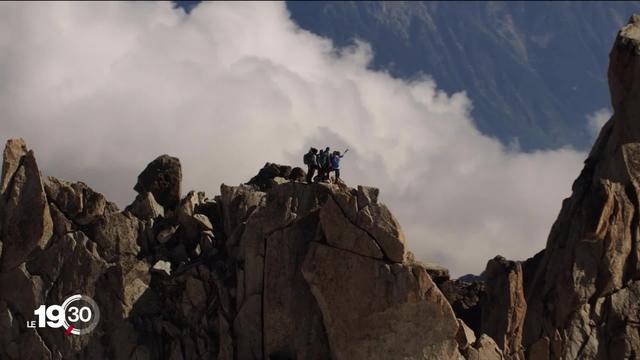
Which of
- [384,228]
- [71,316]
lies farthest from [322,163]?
[71,316]

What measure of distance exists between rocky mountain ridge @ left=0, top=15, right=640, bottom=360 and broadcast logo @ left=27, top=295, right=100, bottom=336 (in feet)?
2.05

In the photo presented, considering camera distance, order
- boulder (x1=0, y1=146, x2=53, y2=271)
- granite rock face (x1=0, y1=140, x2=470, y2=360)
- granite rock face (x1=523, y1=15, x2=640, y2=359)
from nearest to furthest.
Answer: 1. granite rock face (x1=0, y1=140, x2=470, y2=360)
2. granite rock face (x1=523, y1=15, x2=640, y2=359)
3. boulder (x1=0, y1=146, x2=53, y2=271)

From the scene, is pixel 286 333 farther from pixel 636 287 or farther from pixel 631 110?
pixel 631 110

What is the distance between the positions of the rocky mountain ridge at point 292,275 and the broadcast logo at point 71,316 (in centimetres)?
62

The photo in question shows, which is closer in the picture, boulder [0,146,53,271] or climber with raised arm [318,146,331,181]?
climber with raised arm [318,146,331,181]

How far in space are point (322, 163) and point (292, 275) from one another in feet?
32.8

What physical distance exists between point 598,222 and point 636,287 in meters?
6.99

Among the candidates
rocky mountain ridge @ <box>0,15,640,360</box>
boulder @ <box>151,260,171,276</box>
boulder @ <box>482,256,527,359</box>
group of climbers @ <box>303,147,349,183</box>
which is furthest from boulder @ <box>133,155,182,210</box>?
boulder @ <box>482,256,527,359</box>

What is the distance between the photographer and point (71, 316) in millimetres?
103500

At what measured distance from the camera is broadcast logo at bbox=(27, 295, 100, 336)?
102562mm

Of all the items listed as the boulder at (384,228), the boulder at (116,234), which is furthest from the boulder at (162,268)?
the boulder at (384,228)

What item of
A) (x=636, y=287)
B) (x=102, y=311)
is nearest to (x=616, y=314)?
(x=636, y=287)

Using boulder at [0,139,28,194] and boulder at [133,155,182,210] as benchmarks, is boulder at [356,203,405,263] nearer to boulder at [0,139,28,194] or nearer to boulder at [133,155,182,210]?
boulder at [133,155,182,210]

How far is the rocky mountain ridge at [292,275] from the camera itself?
8925 centimetres
